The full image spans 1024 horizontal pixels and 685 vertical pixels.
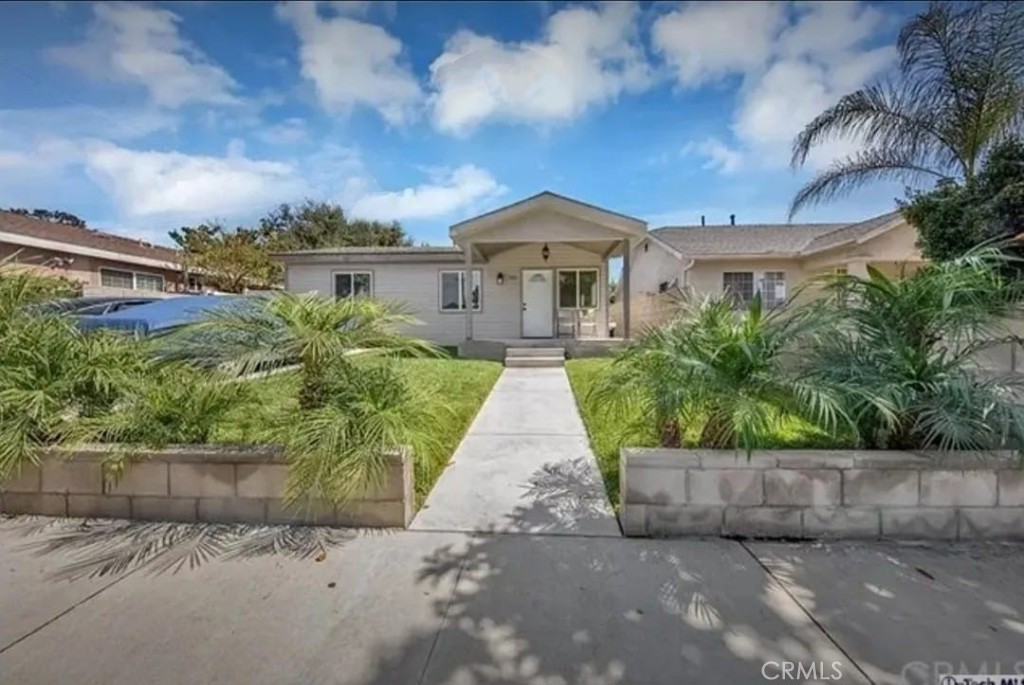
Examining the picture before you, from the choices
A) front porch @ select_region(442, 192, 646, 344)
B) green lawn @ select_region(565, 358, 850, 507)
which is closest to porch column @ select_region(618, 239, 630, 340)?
front porch @ select_region(442, 192, 646, 344)

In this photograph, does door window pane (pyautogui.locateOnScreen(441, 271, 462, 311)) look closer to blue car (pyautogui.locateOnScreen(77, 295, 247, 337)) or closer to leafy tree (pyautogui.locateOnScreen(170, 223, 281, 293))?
blue car (pyautogui.locateOnScreen(77, 295, 247, 337))

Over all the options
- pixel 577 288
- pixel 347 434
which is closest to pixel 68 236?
pixel 577 288

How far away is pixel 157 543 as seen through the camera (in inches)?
137

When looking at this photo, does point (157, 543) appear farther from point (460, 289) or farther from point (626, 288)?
point (460, 289)

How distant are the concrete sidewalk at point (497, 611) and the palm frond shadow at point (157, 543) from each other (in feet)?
0.07

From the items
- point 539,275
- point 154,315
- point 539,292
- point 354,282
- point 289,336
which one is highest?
point 539,275

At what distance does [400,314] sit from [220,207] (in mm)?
28784

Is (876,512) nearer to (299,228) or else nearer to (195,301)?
(195,301)

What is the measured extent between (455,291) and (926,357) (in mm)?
13692

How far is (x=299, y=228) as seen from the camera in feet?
114

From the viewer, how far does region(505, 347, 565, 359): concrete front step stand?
13023 mm

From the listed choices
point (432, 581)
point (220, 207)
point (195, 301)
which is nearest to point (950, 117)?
point (432, 581)

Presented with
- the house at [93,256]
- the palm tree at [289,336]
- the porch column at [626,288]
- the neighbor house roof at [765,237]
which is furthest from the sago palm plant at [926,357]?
the house at [93,256]

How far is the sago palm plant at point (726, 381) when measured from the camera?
3.47 metres
